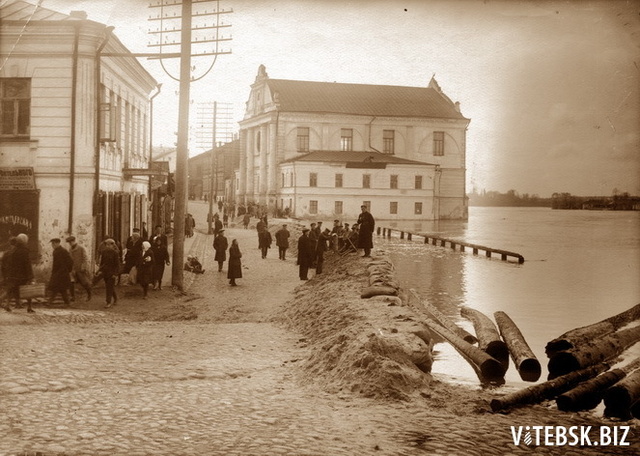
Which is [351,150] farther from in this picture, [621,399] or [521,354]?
[621,399]

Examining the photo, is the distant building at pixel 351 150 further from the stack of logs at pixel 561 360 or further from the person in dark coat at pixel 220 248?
the stack of logs at pixel 561 360

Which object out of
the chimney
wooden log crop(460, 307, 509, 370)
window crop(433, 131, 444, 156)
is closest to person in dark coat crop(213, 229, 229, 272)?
the chimney

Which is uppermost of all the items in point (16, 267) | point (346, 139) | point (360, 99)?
point (360, 99)

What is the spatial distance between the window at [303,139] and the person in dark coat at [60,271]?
Result: 2015 inches

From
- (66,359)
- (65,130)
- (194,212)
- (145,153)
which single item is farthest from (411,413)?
(194,212)

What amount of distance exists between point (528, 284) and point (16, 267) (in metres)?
23.3

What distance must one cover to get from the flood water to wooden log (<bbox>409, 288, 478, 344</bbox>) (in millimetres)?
665

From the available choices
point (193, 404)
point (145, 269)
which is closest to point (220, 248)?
point (145, 269)

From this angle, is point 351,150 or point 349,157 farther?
point 351,150

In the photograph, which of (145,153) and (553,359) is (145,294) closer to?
(553,359)

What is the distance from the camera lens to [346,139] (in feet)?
221

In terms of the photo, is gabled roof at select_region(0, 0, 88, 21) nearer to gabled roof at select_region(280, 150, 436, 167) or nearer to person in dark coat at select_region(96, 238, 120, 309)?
person in dark coat at select_region(96, 238, 120, 309)

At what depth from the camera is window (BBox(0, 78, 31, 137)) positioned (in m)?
16.7

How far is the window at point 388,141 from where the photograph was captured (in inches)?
2384
